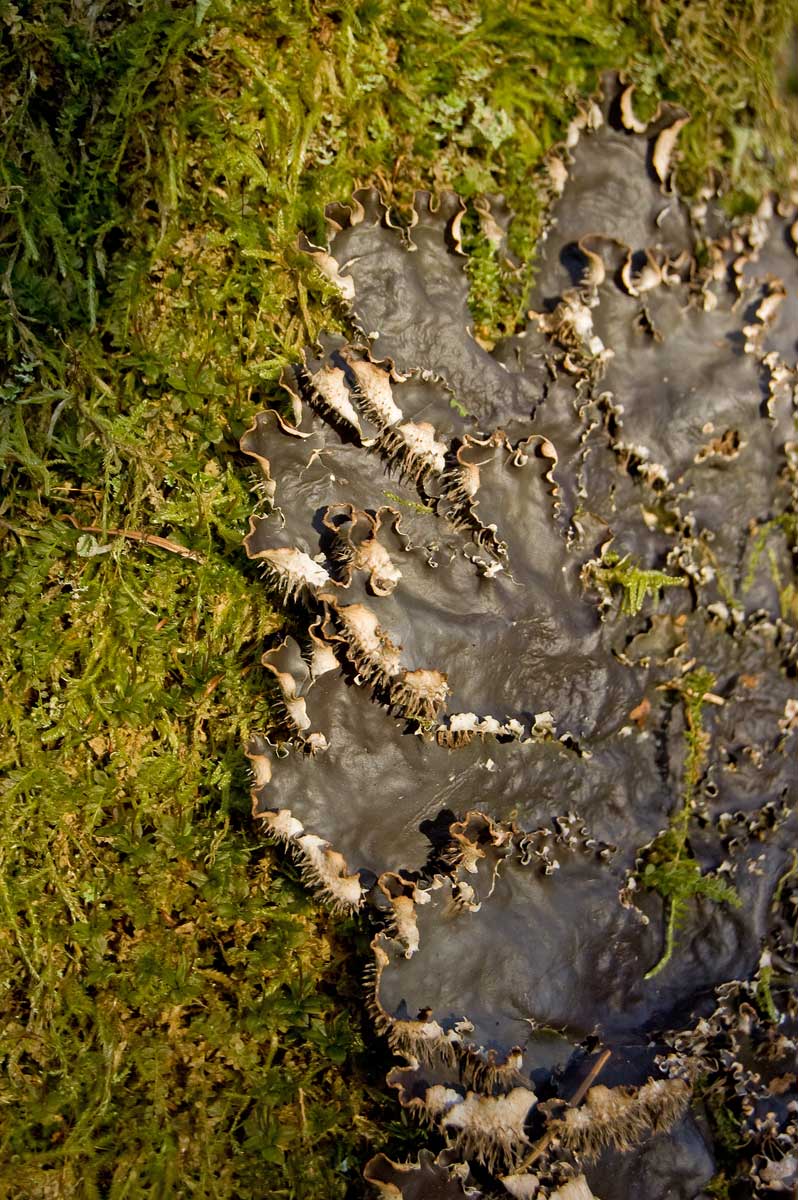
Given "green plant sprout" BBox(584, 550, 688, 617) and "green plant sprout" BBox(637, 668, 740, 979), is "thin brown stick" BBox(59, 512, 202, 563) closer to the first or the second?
"green plant sprout" BBox(584, 550, 688, 617)

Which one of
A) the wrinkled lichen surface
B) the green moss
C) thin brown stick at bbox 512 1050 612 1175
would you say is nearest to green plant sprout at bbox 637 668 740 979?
the wrinkled lichen surface

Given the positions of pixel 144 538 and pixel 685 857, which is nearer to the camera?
pixel 144 538

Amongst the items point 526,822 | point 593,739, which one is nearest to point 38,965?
point 526,822

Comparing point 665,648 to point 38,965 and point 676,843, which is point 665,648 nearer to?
point 676,843

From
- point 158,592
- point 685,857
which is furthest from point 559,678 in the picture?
point 158,592

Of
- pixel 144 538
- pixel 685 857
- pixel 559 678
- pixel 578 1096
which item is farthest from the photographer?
pixel 685 857

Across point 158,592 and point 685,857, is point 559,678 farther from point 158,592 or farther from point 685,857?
point 158,592

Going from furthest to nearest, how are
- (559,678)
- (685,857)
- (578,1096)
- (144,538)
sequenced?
(685,857)
(559,678)
(144,538)
(578,1096)

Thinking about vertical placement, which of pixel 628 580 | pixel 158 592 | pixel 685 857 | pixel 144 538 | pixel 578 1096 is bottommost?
pixel 578 1096
